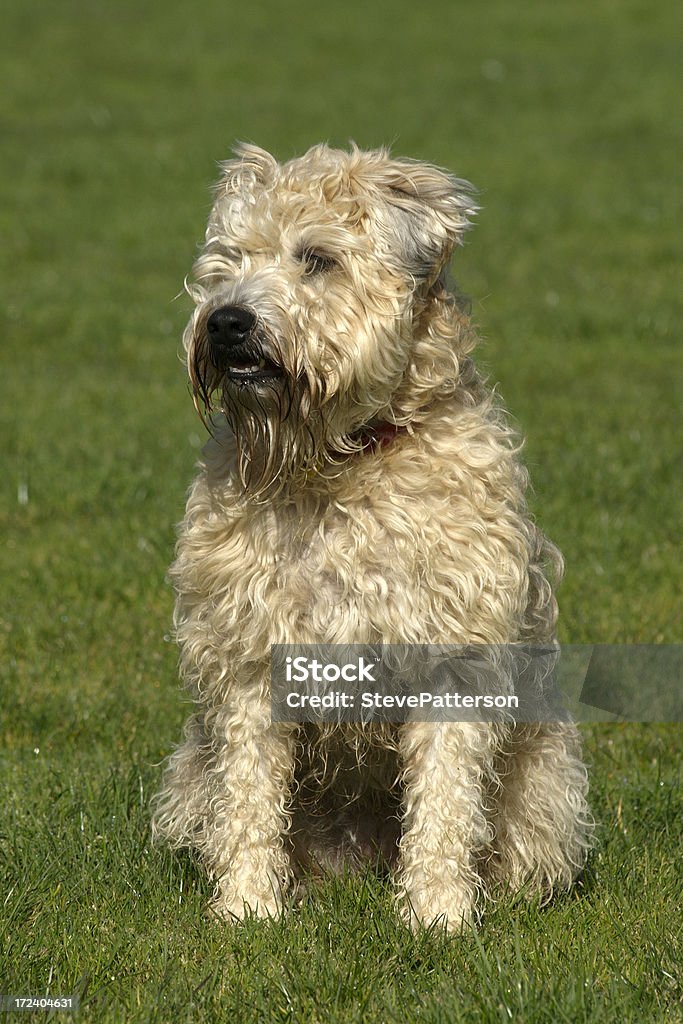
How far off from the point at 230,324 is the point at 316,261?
12.1 inches

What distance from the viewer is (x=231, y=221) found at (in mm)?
4000

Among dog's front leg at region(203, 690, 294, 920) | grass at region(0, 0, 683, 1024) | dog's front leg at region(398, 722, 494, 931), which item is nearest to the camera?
grass at region(0, 0, 683, 1024)

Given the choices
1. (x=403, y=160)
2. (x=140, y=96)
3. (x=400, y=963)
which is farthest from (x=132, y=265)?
(x=400, y=963)

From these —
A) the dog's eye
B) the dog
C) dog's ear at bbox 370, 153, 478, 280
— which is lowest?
the dog

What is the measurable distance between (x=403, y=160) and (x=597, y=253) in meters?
8.52

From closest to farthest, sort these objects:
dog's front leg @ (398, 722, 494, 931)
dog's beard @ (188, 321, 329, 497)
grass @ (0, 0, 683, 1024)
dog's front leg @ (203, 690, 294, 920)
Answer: grass @ (0, 0, 683, 1024)
dog's beard @ (188, 321, 329, 497)
dog's front leg @ (398, 722, 494, 931)
dog's front leg @ (203, 690, 294, 920)

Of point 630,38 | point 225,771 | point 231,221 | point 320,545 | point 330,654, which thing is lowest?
point 225,771

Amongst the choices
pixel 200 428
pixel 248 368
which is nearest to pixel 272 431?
pixel 248 368

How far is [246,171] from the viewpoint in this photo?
4090 millimetres

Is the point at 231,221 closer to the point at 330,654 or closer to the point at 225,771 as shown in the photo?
the point at 330,654

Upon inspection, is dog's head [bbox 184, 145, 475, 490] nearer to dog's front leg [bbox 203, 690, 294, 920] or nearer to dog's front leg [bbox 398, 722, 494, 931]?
dog's front leg [bbox 203, 690, 294, 920]

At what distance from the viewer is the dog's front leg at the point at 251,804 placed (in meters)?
4.13

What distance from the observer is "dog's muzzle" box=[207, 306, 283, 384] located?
3793mm

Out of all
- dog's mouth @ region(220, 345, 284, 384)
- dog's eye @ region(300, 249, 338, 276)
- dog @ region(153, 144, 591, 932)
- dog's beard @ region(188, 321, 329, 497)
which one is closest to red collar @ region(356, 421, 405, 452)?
dog @ region(153, 144, 591, 932)
